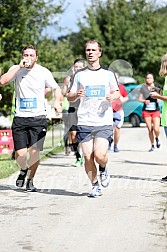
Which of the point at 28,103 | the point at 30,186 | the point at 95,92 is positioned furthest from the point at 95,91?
the point at 30,186

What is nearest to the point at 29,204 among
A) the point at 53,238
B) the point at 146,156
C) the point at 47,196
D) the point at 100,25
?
the point at 47,196

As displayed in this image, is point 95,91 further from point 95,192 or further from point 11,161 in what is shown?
point 11,161

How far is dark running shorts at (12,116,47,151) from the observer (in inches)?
372

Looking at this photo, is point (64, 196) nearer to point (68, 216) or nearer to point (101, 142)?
point (101, 142)

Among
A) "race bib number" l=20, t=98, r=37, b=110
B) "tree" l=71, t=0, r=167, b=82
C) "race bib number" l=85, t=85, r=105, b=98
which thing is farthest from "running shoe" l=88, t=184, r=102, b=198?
"tree" l=71, t=0, r=167, b=82

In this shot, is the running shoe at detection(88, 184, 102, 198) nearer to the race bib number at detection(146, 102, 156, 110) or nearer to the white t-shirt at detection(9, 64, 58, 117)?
the white t-shirt at detection(9, 64, 58, 117)

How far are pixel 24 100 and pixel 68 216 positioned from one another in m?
2.33

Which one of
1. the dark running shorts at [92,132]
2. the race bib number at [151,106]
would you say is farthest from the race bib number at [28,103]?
the race bib number at [151,106]

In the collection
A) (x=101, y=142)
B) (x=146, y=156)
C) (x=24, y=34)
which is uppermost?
(x=24, y=34)

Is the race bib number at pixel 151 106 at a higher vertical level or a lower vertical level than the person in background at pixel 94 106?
lower

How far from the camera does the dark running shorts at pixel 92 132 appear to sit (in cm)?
903

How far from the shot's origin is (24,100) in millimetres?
9375

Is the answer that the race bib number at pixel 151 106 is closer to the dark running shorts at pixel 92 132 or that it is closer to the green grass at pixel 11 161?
the green grass at pixel 11 161

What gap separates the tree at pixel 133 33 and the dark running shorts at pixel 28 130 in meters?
36.4
